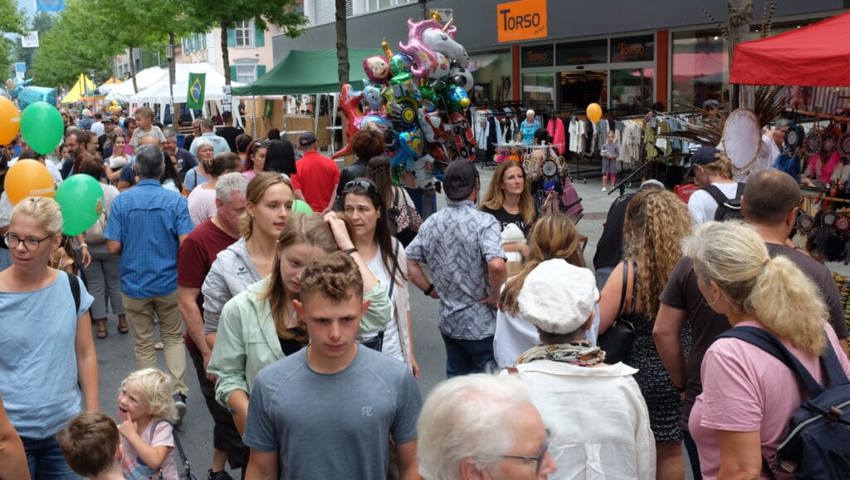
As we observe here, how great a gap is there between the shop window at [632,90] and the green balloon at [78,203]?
15.7 m

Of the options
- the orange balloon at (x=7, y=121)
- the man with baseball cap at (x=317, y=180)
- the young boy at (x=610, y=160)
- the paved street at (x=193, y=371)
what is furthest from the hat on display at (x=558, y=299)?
the young boy at (x=610, y=160)

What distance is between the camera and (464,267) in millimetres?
5465

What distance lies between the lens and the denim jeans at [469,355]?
214 inches

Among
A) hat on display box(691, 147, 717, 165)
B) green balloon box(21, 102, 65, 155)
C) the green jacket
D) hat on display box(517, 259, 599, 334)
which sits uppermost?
green balloon box(21, 102, 65, 155)

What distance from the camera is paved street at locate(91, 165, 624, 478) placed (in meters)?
6.14

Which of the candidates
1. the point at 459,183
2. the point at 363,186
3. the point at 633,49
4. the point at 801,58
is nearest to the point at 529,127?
the point at 633,49

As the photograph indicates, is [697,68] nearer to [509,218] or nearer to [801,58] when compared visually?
[801,58]

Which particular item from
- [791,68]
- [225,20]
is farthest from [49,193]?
[225,20]

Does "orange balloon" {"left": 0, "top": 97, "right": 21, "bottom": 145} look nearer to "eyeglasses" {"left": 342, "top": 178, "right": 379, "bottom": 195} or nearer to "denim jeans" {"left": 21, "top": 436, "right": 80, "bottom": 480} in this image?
"eyeglasses" {"left": 342, "top": 178, "right": 379, "bottom": 195}

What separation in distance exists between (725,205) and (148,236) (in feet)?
13.4

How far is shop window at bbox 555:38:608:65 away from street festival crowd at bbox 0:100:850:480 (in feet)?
55.9

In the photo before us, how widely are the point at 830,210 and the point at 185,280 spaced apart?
6969mm

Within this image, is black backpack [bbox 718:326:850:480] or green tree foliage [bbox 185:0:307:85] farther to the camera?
green tree foliage [bbox 185:0:307:85]

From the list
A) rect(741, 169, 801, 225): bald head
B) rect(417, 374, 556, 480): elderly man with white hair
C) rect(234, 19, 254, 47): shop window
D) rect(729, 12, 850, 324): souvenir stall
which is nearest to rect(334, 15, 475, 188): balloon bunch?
rect(729, 12, 850, 324): souvenir stall
